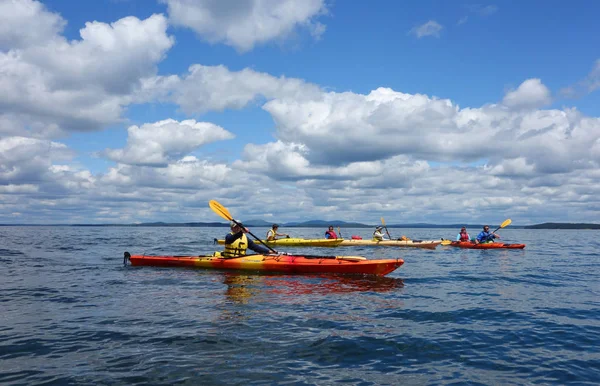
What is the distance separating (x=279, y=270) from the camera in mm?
15789

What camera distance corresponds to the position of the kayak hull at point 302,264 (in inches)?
588

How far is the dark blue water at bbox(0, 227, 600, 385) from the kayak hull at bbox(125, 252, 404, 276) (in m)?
0.55

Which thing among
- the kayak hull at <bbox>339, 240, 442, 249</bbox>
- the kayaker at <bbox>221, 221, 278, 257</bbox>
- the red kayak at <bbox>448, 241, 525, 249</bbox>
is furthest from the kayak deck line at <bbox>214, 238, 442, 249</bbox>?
the kayaker at <bbox>221, 221, 278, 257</bbox>

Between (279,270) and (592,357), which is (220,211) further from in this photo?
(592,357)

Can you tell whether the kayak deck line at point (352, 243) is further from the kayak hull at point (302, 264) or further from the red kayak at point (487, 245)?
the kayak hull at point (302, 264)

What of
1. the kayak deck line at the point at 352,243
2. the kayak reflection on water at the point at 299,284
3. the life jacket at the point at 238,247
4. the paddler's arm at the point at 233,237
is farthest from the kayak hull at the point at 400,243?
the paddler's arm at the point at 233,237

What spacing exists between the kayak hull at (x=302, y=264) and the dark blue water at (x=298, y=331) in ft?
1.80

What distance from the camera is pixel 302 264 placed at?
50.8 ft

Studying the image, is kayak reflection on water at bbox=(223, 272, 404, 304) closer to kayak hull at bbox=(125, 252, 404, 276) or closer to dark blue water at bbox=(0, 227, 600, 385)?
dark blue water at bbox=(0, 227, 600, 385)

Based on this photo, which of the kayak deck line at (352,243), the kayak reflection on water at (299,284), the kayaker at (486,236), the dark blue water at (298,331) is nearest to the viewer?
the dark blue water at (298,331)

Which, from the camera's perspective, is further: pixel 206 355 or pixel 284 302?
pixel 284 302

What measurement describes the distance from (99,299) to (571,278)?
1669cm

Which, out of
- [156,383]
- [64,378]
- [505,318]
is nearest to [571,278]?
[505,318]

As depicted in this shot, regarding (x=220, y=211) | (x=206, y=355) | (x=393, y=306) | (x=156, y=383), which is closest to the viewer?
(x=156, y=383)
